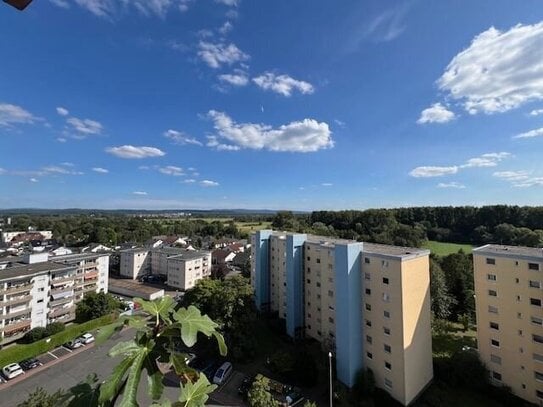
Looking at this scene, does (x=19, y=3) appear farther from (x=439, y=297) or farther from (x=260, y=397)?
(x=439, y=297)

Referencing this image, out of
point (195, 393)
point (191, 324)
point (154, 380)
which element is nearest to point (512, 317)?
point (195, 393)

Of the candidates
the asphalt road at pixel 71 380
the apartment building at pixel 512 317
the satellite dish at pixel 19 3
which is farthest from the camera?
the asphalt road at pixel 71 380

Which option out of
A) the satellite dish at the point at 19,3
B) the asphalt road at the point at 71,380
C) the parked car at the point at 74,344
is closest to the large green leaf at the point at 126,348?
the satellite dish at the point at 19,3

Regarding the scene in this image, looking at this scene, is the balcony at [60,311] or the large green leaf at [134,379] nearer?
the large green leaf at [134,379]

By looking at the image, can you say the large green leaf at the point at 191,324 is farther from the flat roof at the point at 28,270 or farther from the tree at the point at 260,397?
the flat roof at the point at 28,270

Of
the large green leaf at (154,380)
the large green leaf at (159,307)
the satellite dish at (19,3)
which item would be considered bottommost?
the large green leaf at (154,380)
